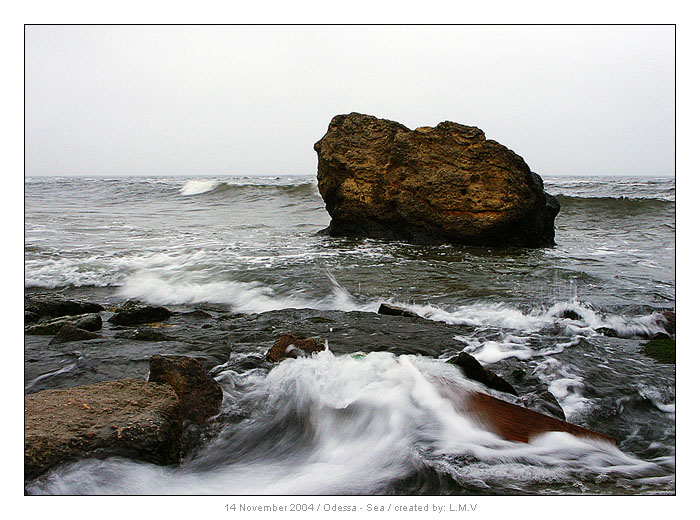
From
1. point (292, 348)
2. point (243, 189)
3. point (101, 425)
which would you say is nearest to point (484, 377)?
point (292, 348)

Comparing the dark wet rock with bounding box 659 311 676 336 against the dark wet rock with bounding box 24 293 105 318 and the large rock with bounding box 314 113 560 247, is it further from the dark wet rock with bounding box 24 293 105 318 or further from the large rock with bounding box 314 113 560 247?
the dark wet rock with bounding box 24 293 105 318

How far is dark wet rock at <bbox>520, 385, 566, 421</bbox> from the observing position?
3.21 meters

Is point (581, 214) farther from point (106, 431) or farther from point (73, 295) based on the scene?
point (106, 431)

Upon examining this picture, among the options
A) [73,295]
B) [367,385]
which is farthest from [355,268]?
[367,385]

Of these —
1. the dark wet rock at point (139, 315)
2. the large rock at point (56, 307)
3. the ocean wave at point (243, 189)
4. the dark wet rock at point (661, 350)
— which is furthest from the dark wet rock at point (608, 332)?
the ocean wave at point (243, 189)

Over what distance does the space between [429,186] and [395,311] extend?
5061 millimetres

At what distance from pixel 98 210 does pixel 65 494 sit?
17.4 meters

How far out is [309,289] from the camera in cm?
657

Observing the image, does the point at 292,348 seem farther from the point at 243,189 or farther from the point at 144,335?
the point at 243,189

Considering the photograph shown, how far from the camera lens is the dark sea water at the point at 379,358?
2.64 metres

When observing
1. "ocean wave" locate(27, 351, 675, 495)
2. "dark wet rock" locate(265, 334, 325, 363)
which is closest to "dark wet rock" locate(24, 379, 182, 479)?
"ocean wave" locate(27, 351, 675, 495)

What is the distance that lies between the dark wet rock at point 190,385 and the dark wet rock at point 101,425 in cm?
9

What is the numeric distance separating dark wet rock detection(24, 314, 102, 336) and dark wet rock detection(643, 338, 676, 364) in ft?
15.6

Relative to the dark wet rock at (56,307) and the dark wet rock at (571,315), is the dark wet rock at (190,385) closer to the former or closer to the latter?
the dark wet rock at (56,307)
